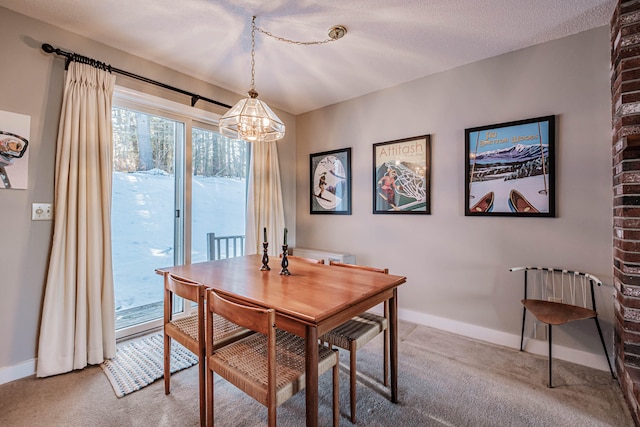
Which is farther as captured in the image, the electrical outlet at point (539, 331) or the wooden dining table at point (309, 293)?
the electrical outlet at point (539, 331)

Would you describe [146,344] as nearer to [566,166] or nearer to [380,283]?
[380,283]

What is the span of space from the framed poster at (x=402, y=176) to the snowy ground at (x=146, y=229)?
1868mm

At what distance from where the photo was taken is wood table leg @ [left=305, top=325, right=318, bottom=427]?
1.17m

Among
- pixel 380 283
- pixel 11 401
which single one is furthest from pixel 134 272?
pixel 380 283

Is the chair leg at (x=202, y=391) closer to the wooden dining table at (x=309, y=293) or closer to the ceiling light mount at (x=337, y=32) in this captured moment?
the wooden dining table at (x=309, y=293)

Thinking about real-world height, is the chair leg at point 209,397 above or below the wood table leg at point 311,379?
below

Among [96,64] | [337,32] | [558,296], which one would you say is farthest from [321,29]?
[558,296]

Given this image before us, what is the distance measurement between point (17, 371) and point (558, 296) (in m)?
3.94

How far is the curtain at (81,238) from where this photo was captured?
1.98 metres

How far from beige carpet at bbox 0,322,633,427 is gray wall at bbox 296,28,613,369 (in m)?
0.46

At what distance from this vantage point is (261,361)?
4.43 ft

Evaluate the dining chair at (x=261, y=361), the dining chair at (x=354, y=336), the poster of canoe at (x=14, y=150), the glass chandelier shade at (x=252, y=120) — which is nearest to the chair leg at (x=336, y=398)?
the dining chair at (x=261, y=361)

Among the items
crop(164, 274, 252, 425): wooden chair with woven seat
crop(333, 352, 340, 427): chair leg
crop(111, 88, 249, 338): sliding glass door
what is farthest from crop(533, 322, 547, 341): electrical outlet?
crop(111, 88, 249, 338): sliding glass door

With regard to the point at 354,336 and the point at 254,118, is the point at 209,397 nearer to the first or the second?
the point at 354,336
